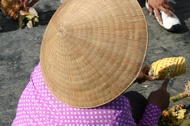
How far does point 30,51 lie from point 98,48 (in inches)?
58.6

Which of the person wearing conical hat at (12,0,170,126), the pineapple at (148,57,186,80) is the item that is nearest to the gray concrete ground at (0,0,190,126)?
the pineapple at (148,57,186,80)

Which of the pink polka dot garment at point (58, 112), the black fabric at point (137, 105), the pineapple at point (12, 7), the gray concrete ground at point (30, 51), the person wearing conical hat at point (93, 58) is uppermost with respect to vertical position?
the person wearing conical hat at point (93, 58)

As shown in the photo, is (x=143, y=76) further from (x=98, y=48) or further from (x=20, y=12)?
(x=20, y=12)

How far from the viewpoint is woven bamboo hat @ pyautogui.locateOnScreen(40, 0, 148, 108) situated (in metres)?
1.47

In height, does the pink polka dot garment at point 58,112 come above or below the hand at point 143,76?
above

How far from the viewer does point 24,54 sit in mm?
2855

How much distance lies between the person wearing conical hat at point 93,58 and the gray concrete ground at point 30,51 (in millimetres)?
950

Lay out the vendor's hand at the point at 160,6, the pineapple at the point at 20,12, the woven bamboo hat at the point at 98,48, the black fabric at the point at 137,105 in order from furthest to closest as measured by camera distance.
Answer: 1. the pineapple at the point at 20,12
2. the vendor's hand at the point at 160,6
3. the black fabric at the point at 137,105
4. the woven bamboo hat at the point at 98,48

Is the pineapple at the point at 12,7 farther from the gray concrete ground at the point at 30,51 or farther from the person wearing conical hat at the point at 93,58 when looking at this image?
the person wearing conical hat at the point at 93,58

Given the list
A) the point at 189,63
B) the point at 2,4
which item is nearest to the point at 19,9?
the point at 2,4

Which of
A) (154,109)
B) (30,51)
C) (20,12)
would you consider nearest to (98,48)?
(154,109)

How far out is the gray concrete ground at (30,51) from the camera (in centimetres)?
252

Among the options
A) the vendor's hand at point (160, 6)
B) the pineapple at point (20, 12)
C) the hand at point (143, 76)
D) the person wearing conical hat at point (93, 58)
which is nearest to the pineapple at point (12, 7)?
the pineapple at point (20, 12)

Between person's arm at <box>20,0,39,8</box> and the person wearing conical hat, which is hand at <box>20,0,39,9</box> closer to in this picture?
person's arm at <box>20,0,39,8</box>
